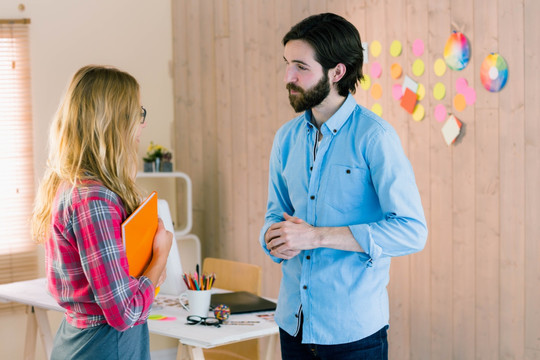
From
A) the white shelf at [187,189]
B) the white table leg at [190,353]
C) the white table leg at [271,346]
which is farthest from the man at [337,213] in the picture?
the white shelf at [187,189]

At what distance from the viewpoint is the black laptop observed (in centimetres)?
259

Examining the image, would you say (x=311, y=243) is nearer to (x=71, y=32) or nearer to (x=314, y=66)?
(x=314, y=66)

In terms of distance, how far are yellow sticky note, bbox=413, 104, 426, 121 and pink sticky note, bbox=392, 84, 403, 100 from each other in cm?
12

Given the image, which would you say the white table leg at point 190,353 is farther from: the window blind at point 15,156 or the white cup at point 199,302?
the window blind at point 15,156

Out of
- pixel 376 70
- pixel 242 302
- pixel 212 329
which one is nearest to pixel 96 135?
pixel 212 329

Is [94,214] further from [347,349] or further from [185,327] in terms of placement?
[185,327]

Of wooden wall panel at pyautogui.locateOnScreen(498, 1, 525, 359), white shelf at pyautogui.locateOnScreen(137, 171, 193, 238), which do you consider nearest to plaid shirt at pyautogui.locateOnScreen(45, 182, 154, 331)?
wooden wall panel at pyautogui.locateOnScreen(498, 1, 525, 359)

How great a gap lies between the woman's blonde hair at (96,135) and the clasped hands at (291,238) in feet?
1.27

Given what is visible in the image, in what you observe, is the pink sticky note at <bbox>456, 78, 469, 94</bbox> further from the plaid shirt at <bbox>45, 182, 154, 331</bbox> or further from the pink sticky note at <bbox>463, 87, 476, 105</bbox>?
the plaid shirt at <bbox>45, 182, 154, 331</bbox>

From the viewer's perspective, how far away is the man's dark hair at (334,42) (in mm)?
1827

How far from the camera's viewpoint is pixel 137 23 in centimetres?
448

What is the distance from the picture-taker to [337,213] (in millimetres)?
1741

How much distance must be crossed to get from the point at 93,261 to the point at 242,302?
128 centimetres

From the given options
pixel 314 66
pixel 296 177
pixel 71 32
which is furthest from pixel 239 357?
pixel 71 32
